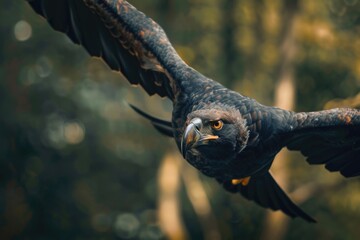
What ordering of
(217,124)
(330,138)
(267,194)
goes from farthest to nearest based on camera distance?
1. (267,194)
2. (330,138)
3. (217,124)

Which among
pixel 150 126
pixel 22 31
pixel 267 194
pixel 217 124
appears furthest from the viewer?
pixel 22 31

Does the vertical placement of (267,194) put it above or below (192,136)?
below

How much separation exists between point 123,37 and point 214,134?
1693 millimetres

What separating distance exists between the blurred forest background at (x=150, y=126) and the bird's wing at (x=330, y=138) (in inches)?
326

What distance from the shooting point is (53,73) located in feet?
82.6

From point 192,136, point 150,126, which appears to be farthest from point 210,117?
point 150,126

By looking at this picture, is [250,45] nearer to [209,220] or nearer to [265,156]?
[209,220]

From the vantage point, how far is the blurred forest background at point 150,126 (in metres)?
18.4

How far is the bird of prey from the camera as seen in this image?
7.62 meters

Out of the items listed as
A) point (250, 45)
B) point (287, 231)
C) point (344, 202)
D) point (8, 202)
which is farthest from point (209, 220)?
point (8, 202)

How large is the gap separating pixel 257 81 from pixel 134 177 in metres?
7.50

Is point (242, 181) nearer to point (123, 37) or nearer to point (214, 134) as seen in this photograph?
point (214, 134)

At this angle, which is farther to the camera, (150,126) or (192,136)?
(150,126)

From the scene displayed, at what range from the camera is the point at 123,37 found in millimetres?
8641
